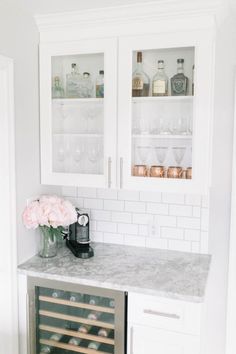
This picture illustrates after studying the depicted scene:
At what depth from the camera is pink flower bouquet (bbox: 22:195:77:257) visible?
1974mm

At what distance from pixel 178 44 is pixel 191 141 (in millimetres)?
546

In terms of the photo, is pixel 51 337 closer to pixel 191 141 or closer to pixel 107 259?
pixel 107 259

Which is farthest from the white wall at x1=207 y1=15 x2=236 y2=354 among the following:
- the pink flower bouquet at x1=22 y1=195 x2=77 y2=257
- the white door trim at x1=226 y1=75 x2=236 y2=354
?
the pink flower bouquet at x1=22 y1=195 x2=77 y2=257

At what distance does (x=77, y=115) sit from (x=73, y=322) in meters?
1.26

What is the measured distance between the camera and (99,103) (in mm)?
2117

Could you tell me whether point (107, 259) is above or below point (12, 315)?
above

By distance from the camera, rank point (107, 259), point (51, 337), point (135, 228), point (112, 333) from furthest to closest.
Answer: point (135, 228) < point (107, 259) < point (51, 337) < point (112, 333)

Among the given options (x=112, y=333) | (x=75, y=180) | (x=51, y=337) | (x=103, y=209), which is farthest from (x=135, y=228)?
(x=51, y=337)

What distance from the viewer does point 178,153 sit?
2016mm

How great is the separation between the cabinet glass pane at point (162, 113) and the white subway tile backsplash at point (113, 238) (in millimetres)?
567

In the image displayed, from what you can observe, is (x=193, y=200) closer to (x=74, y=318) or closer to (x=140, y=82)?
(x=140, y=82)

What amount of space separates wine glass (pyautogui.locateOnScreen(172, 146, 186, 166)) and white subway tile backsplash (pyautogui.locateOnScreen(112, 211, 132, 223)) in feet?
1.84

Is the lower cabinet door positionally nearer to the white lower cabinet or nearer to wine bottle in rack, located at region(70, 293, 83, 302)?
the white lower cabinet

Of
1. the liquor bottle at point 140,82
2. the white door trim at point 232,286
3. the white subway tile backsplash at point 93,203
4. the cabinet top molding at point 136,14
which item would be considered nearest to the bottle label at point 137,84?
the liquor bottle at point 140,82
